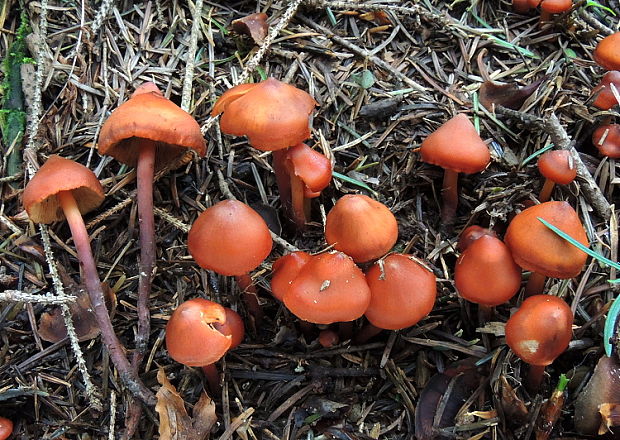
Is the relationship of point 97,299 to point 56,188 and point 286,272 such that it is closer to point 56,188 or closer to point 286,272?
point 56,188

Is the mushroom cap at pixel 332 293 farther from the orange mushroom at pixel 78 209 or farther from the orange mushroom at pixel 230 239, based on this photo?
the orange mushroom at pixel 78 209

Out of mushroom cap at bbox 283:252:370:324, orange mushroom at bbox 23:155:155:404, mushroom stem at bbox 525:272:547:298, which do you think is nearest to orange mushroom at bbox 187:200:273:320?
mushroom cap at bbox 283:252:370:324

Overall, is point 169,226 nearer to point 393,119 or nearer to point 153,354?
point 153,354

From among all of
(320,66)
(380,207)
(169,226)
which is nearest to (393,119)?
(320,66)

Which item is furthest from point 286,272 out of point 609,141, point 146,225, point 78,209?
point 609,141

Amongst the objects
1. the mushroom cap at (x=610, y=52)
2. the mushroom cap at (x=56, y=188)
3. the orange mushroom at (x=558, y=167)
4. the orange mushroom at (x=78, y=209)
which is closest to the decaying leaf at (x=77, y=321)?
the orange mushroom at (x=78, y=209)

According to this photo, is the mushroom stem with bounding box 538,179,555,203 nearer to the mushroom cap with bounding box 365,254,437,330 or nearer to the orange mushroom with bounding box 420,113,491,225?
the orange mushroom with bounding box 420,113,491,225
